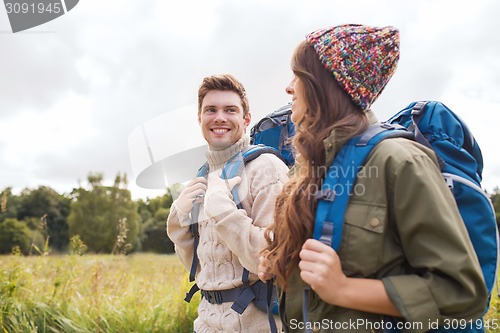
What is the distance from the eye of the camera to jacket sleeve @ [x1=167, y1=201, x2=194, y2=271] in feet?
9.75

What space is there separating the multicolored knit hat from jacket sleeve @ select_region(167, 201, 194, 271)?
1.46 meters

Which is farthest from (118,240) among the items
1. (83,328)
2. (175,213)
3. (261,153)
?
(261,153)

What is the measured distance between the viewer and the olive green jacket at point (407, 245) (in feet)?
5.05

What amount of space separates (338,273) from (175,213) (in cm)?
153

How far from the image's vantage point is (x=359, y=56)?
1.80 m

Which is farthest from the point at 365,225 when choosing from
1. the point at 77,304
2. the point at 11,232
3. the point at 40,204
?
the point at 40,204

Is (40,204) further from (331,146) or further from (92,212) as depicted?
(331,146)

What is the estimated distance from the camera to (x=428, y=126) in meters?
1.87

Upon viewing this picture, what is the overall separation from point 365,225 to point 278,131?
4.88 ft

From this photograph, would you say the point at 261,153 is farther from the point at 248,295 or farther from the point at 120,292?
the point at 120,292

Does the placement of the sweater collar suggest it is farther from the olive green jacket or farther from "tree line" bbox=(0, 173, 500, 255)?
"tree line" bbox=(0, 173, 500, 255)

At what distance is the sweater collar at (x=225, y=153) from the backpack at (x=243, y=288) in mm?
42

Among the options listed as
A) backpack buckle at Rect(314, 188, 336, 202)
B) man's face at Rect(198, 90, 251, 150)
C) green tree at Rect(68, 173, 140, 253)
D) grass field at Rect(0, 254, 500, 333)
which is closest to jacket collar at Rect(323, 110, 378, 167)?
backpack buckle at Rect(314, 188, 336, 202)

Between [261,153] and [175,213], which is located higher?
[261,153]
